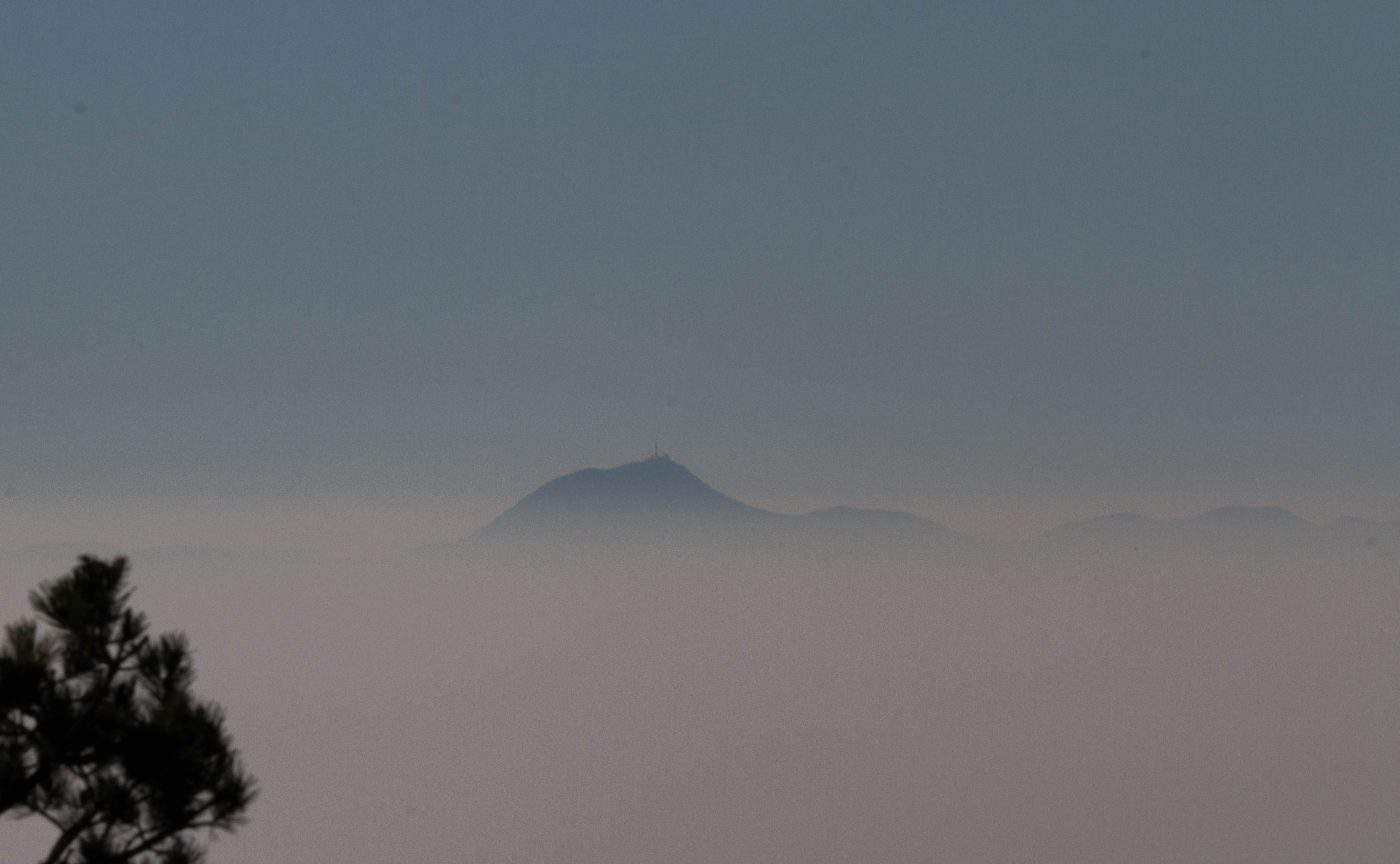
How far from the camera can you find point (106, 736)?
4.14m

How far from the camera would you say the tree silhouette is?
407 centimetres

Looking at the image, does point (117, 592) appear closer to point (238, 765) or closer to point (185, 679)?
point (185, 679)

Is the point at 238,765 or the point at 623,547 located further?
the point at 623,547

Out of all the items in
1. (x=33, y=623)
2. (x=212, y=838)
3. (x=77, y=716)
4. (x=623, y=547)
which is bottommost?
(x=212, y=838)

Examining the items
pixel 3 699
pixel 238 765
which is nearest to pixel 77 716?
pixel 3 699

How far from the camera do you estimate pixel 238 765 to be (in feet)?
14.1

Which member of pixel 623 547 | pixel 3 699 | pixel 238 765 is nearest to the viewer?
pixel 3 699

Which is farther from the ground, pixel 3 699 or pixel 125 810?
pixel 3 699

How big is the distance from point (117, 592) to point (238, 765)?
72 cm

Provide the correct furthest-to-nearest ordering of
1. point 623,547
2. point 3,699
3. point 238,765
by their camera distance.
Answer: point 623,547 → point 238,765 → point 3,699

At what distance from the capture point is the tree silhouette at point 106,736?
13.3 feet

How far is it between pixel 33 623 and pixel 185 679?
20.2 inches

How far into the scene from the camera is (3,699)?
4.04 meters

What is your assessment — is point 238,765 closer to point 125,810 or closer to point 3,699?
point 125,810
